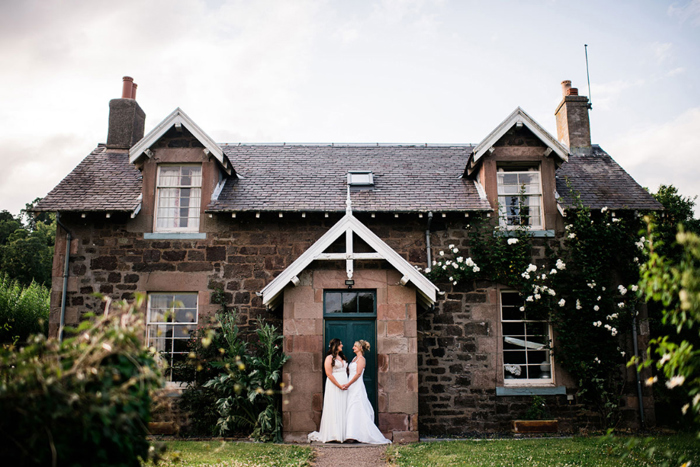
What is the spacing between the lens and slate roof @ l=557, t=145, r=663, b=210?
1183cm

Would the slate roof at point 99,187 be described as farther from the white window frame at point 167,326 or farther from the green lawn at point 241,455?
the green lawn at point 241,455

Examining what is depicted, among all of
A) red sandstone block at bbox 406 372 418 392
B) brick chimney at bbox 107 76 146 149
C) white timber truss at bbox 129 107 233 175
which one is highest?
brick chimney at bbox 107 76 146 149

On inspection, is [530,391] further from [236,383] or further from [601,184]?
[236,383]

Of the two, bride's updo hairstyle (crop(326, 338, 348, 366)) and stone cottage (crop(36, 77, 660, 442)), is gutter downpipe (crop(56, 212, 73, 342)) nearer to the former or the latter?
stone cottage (crop(36, 77, 660, 442))

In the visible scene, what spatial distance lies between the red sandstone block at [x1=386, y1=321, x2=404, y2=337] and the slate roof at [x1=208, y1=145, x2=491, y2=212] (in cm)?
270

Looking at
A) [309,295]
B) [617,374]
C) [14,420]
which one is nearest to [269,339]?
[309,295]

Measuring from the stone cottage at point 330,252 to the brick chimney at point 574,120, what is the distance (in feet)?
5.47

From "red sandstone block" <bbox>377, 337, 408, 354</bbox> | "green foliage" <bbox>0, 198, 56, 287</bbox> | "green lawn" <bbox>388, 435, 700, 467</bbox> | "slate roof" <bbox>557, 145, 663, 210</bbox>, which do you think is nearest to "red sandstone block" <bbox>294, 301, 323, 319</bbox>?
"red sandstone block" <bbox>377, 337, 408, 354</bbox>

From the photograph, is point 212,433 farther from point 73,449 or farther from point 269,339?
point 73,449

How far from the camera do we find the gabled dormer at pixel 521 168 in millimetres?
11844

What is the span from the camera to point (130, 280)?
11.5 meters

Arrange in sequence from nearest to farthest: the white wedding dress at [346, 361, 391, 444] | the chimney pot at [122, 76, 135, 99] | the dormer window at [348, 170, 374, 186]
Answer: the white wedding dress at [346, 361, 391, 444], the dormer window at [348, 170, 374, 186], the chimney pot at [122, 76, 135, 99]

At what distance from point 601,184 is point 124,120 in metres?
12.8

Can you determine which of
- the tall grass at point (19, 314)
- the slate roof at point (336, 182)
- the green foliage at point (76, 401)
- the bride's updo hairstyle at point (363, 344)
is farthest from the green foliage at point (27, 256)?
the green foliage at point (76, 401)
